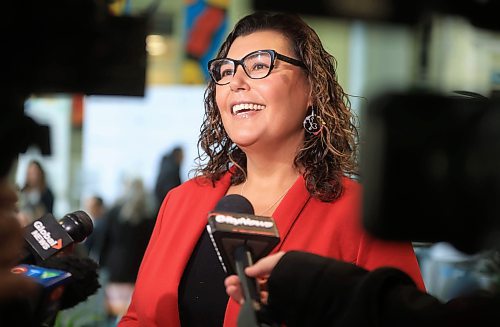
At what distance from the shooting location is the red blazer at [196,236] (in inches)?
62.6

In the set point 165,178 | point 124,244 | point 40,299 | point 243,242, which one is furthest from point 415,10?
point 124,244

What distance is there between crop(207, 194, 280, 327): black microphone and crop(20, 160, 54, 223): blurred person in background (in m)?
0.31

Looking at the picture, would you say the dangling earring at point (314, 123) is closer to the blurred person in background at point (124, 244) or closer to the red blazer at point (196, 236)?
the red blazer at point (196, 236)

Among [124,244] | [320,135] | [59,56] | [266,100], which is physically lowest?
[124,244]

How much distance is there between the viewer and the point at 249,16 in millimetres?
1330

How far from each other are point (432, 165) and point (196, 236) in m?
0.98

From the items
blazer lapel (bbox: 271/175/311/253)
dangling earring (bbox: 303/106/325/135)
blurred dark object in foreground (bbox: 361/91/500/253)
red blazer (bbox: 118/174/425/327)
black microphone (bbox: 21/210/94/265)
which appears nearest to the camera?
blurred dark object in foreground (bbox: 361/91/500/253)

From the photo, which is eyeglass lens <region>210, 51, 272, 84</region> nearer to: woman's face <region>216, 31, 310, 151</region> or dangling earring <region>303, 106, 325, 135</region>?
woman's face <region>216, 31, 310, 151</region>

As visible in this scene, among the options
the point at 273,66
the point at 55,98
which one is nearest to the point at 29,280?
the point at 55,98

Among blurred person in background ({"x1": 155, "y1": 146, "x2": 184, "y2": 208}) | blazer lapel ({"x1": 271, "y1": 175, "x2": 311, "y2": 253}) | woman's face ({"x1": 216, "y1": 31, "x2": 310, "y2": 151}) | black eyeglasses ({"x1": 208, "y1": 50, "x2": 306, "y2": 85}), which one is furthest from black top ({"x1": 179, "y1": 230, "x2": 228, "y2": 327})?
blurred person in background ({"x1": 155, "y1": 146, "x2": 184, "y2": 208})

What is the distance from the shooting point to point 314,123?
1.94 meters

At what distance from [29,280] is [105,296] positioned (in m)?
1.52

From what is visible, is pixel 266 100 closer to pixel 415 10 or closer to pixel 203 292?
pixel 203 292

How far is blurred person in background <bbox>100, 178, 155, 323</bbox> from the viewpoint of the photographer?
2674mm
